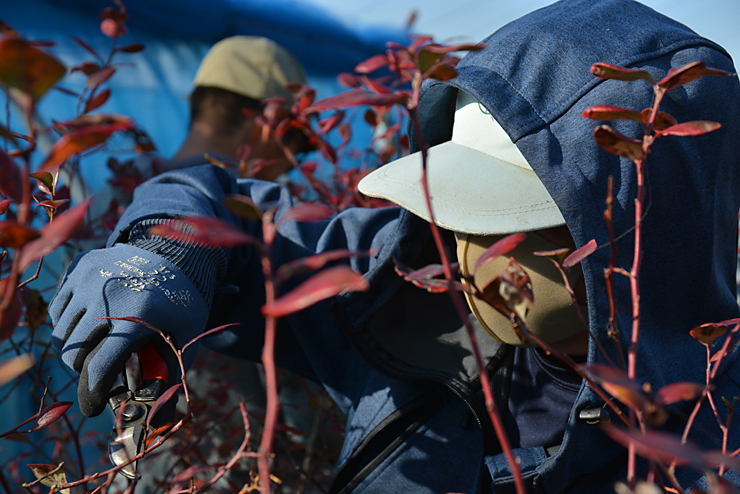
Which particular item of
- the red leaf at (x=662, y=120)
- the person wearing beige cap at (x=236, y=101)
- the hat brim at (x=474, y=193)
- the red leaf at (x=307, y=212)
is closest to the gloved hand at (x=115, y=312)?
the hat brim at (x=474, y=193)

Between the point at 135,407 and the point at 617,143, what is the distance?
2.21 feet

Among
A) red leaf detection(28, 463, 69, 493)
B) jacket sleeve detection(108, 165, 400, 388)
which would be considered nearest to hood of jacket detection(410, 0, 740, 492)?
jacket sleeve detection(108, 165, 400, 388)

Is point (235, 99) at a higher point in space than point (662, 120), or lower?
lower

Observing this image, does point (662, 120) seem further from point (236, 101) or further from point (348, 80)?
point (236, 101)

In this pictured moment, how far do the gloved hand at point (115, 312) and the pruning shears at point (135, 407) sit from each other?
2cm

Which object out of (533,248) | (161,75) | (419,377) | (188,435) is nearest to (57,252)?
(188,435)

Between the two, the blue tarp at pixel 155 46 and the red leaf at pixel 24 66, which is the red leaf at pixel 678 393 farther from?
the blue tarp at pixel 155 46

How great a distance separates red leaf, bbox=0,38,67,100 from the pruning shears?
0.46 meters

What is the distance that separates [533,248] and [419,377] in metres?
0.39

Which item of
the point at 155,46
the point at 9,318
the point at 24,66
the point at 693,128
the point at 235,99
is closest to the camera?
the point at 24,66

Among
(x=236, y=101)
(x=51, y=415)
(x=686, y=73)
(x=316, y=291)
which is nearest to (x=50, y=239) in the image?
(x=316, y=291)

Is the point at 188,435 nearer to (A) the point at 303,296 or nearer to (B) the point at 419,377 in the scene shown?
(B) the point at 419,377

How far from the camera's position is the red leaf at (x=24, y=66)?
29 centimetres

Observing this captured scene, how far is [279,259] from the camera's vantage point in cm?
121
